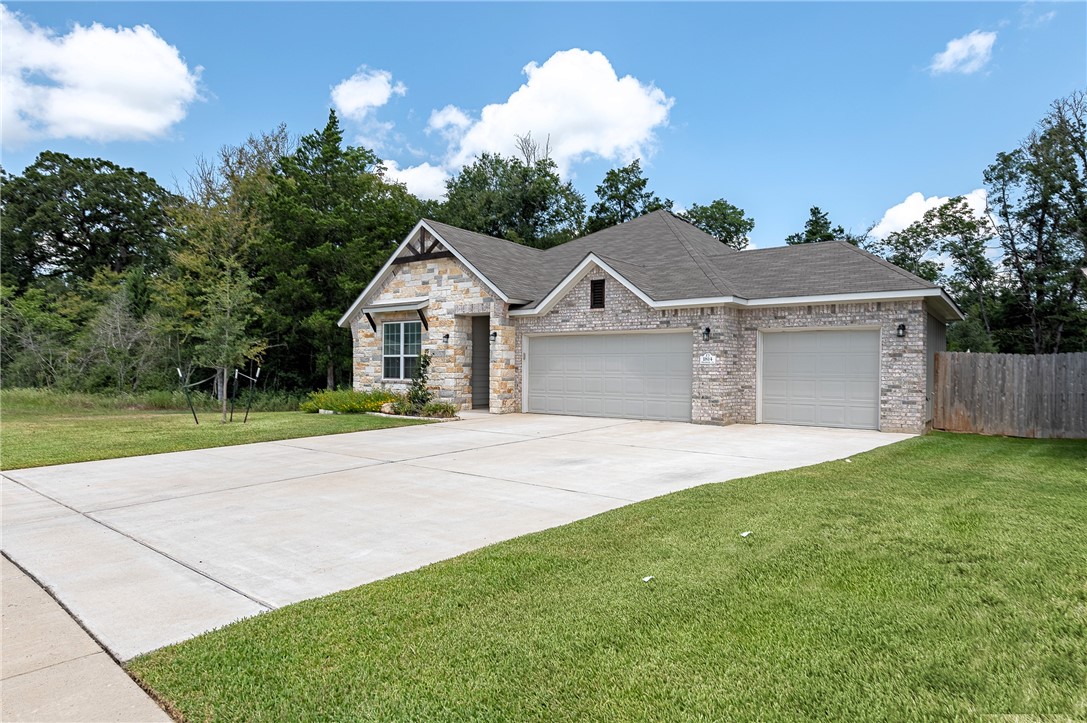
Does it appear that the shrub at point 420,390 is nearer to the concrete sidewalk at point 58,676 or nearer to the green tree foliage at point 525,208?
the concrete sidewalk at point 58,676

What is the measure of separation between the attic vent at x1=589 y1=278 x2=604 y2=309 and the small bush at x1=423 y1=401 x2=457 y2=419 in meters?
4.45

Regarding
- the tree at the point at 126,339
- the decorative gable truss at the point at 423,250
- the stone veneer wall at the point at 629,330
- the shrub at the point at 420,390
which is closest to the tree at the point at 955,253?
the stone veneer wall at the point at 629,330

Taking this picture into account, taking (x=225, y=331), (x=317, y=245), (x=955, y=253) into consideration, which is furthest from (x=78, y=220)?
(x=955, y=253)

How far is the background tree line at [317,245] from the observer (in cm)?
2342

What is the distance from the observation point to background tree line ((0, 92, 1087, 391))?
23.4 metres

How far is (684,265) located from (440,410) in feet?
24.1

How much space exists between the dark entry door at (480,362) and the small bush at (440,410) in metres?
2.34

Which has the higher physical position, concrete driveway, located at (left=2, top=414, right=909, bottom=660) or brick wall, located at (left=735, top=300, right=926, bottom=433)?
brick wall, located at (left=735, top=300, right=926, bottom=433)

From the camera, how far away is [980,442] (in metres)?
11.3

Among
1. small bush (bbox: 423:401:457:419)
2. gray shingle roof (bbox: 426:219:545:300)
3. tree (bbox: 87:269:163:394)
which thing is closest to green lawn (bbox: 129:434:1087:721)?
small bush (bbox: 423:401:457:419)

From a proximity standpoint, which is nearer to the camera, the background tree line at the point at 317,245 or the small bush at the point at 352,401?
the small bush at the point at 352,401

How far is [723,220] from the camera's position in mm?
31516

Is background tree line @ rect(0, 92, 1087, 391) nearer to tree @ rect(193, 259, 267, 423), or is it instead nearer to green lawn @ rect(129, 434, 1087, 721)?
tree @ rect(193, 259, 267, 423)

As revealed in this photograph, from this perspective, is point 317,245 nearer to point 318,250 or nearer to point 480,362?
point 318,250
